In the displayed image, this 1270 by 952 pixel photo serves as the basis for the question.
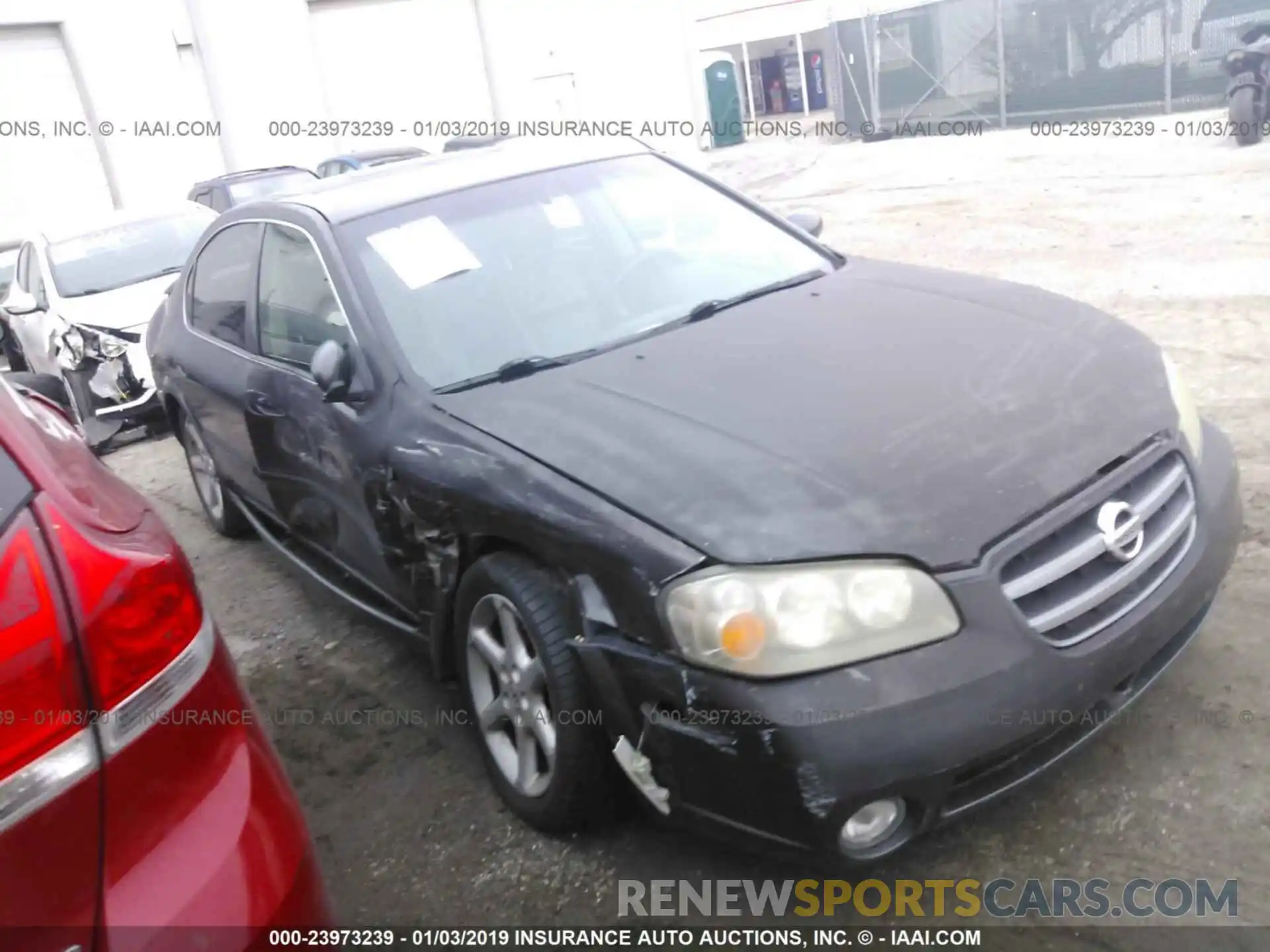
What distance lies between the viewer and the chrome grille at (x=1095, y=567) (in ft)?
7.50

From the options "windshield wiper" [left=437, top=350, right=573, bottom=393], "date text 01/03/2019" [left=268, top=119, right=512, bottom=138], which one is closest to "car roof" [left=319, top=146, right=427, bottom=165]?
"date text 01/03/2019" [left=268, top=119, right=512, bottom=138]

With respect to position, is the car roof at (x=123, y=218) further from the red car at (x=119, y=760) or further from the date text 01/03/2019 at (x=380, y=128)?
the date text 01/03/2019 at (x=380, y=128)

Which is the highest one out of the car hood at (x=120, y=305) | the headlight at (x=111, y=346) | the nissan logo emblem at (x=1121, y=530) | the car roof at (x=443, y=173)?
the car roof at (x=443, y=173)

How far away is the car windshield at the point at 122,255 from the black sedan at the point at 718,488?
4.91 meters

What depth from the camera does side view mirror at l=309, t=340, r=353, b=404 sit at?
10.2 ft

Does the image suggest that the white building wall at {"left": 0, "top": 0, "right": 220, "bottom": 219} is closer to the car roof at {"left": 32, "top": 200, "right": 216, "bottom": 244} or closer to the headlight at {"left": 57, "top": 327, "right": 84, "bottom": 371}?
the car roof at {"left": 32, "top": 200, "right": 216, "bottom": 244}

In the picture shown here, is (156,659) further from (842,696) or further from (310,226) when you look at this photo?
(310,226)

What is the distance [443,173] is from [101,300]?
5.11 metres

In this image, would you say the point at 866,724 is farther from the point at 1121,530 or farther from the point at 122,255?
the point at 122,255

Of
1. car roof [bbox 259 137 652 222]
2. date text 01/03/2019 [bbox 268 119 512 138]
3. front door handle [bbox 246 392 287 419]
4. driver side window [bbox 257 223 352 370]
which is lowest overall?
front door handle [bbox 246 392 287 419]

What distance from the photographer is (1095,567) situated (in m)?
2.40

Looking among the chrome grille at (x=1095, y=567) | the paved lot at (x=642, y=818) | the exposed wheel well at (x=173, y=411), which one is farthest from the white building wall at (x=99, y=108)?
the chrome grille at (x=1095, y=567)

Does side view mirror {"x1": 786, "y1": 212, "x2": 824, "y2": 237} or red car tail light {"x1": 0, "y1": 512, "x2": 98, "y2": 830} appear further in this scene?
side view mirror {"x1": 786, "y1": 212, "x2": 824, "y2": 237}

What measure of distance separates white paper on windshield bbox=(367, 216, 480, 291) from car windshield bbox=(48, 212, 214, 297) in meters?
5.34
